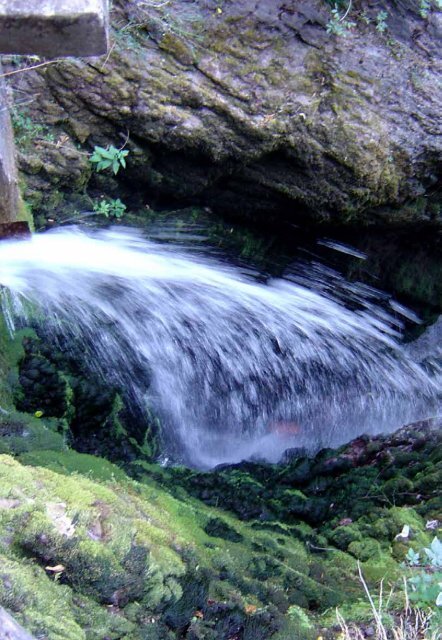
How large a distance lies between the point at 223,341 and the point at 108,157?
1.82 m

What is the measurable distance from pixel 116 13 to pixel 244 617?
3708mm

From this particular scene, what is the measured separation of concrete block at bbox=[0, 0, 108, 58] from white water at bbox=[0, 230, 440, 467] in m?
1.76

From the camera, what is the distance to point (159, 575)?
252 cm

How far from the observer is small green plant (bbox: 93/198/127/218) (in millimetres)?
4406

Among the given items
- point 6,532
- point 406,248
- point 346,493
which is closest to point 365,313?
point 406,248

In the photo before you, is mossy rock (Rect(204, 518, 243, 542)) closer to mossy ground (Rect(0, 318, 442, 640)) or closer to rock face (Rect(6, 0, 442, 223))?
mossy ground (Rect(0, 318, 442, 640))

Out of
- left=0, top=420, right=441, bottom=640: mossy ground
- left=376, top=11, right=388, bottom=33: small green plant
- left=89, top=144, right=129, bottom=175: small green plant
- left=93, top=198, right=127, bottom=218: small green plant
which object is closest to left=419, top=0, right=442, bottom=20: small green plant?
left=376, top=11, right=388, bottom=33: small green plant

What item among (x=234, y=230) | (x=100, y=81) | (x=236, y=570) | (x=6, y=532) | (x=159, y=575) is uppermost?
(x=100, y=81)

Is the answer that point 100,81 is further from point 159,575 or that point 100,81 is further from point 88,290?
point 159,575

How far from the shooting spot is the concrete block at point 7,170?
12.5ft

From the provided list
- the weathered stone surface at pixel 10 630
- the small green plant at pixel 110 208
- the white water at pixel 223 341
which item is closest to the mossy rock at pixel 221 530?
the white water at pixel 223 341

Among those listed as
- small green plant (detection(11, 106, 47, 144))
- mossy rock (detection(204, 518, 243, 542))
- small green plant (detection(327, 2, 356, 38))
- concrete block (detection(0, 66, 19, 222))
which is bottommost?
mossy rock (detection(204, 518, 243, 542))

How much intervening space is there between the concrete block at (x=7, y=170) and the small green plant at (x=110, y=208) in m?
0.59

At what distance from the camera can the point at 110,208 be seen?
4.50 metres
